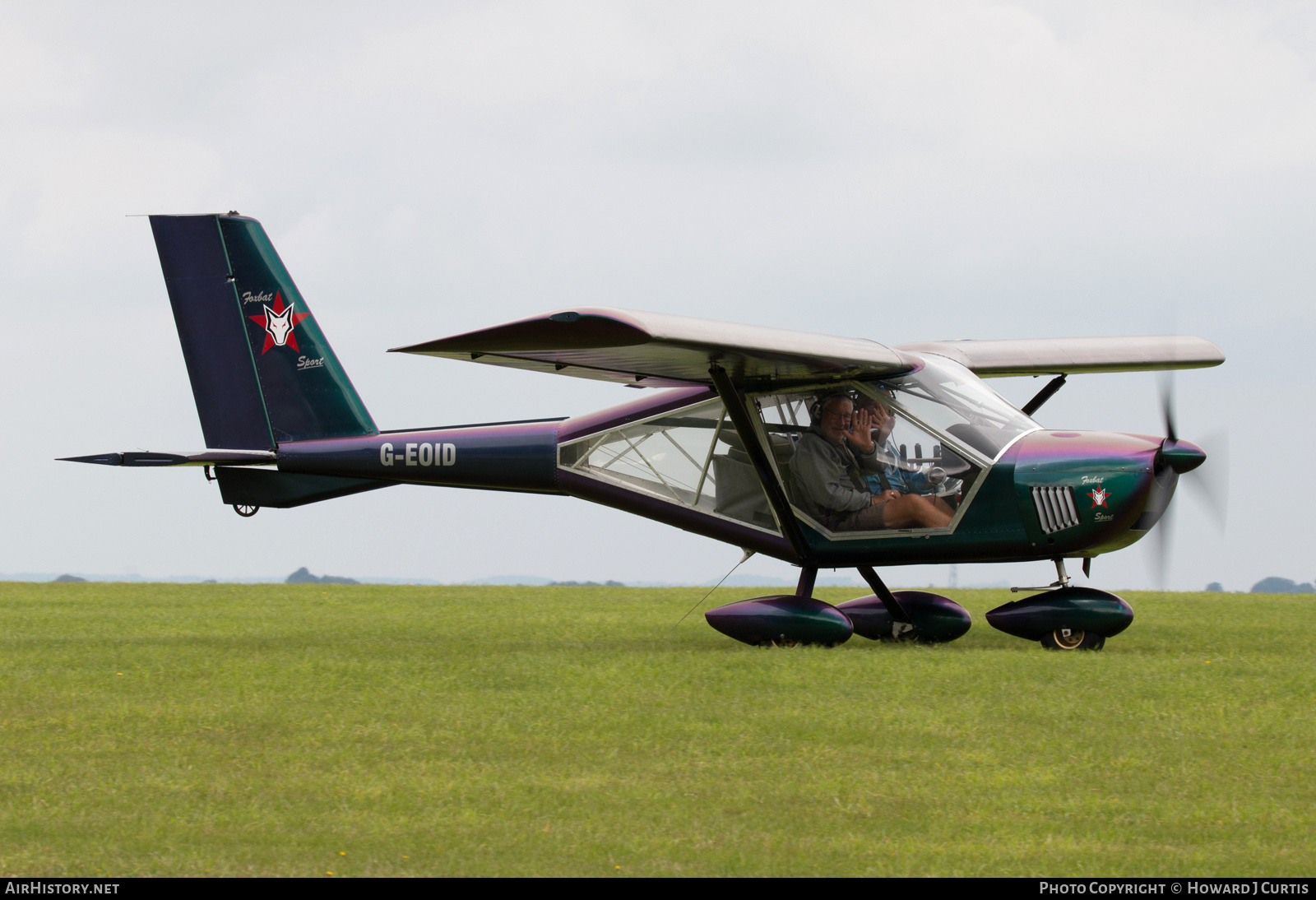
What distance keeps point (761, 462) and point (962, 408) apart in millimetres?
1894

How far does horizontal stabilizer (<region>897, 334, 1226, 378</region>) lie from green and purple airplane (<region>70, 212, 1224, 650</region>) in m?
0.05

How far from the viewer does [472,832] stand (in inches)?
212

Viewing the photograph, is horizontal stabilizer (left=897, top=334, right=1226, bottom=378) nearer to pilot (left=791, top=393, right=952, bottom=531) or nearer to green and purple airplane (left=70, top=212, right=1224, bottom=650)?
green and purple airplane (left=70, top=212, right=1224, bottom=650)

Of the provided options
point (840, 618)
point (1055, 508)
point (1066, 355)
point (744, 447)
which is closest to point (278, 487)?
point (744, 447)

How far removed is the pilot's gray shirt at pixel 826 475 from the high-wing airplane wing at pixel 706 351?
66 cm

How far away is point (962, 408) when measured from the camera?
1106 cm

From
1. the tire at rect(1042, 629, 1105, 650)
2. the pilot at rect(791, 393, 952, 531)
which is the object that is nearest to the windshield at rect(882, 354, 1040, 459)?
the pilot at rect(791, 393, 952, 531)

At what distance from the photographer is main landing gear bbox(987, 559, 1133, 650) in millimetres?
10625

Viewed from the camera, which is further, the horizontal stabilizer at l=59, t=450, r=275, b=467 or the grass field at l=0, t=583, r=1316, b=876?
the horizontal stabilizer at l=59, t=450, r=275, b=467

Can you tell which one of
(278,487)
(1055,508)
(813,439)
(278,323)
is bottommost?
(1055,508)

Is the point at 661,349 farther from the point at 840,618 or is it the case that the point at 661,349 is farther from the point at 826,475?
the point at 840,618

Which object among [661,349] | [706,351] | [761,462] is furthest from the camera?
[761,462]

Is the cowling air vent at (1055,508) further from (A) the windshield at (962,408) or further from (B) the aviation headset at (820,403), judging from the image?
(B) the aviation headset at (820,403)
